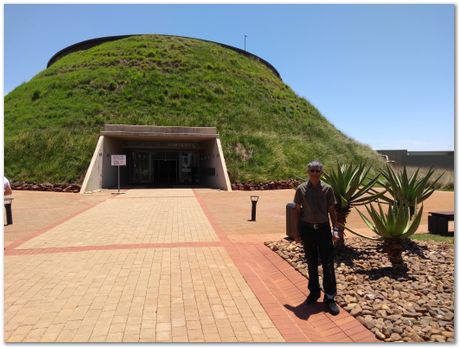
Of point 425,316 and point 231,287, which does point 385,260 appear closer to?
point 425,316

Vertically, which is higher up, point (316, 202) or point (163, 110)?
point (163, 110)

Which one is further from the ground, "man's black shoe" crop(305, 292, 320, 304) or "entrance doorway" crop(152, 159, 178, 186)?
"entrance doorway" crop(152, 159, 178, 186)

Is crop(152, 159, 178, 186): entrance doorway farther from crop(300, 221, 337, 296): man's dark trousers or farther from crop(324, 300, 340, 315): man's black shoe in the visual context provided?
crop(324, 300, 340, 315): man's black shoe

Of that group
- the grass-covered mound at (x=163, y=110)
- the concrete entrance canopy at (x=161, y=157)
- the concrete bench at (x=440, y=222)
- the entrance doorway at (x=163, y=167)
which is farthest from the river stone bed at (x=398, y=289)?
the entrance doorway at (x=163, y=167)

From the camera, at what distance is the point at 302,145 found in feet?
94.8

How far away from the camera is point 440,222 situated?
8750 millimetres

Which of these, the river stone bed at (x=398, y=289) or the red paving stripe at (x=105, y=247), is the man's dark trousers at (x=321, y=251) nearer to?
the river stone bed at (x=398, y=289)

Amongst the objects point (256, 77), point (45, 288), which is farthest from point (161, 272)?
point (256, 77)

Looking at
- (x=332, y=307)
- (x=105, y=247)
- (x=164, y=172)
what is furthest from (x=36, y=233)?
(x=164, y=172)

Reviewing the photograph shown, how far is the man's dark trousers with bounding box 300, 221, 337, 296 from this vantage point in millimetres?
4363

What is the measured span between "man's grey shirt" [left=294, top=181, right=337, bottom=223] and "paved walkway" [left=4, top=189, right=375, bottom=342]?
1153 millimetres

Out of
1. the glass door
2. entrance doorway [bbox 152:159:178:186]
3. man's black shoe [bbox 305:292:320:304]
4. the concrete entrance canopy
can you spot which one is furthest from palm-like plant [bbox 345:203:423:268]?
the glass door

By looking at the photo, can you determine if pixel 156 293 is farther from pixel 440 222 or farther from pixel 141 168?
pixel 141 168

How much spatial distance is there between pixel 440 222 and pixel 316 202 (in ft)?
20.3
